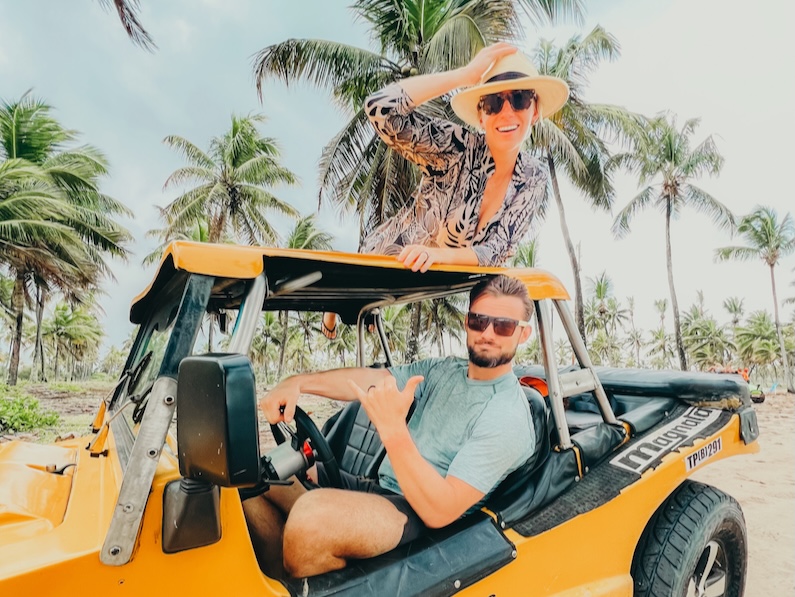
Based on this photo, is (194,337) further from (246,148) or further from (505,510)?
(246,148)

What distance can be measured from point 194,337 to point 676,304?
23955 mm

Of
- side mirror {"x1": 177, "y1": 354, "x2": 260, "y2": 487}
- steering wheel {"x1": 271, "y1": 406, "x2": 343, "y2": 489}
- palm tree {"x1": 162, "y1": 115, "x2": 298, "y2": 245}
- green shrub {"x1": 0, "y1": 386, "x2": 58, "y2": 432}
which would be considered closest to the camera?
side mirror {"x1": 177, "y1": 354, "x2": 260, "y2": 487}

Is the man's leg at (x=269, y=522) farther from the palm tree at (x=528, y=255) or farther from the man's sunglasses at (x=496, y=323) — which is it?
the palm tree at (x=528, y=255)

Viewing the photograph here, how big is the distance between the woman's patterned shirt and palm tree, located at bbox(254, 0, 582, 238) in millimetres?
8886

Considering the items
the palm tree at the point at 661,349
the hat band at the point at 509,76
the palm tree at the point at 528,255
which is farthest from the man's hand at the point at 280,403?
the palm tree at the point at 661,349

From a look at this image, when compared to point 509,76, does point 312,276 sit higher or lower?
lower

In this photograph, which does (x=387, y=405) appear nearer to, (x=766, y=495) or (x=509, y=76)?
(x=509, y=76)

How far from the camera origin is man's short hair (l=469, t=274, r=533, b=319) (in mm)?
1736

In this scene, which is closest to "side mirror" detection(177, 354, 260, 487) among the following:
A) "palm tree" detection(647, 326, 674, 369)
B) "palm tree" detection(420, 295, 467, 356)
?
"palm tree" detection(420, 295, 467, 356)

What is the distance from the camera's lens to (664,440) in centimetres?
207

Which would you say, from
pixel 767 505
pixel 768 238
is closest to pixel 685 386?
pixel 767 505

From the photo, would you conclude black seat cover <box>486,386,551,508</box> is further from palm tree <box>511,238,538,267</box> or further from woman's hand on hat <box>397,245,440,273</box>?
palm tree <box>511,238,538,267</box>

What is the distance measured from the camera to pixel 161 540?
1.09 m

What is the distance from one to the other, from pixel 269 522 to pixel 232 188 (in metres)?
20.9
